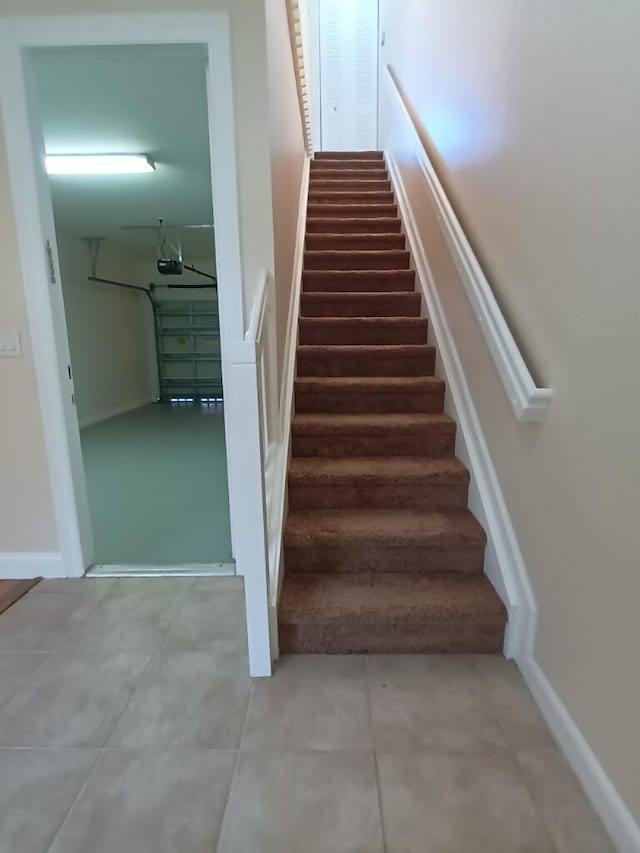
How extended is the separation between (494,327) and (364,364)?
1113 mm

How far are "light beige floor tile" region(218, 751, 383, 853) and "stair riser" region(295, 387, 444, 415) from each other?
1530 mm

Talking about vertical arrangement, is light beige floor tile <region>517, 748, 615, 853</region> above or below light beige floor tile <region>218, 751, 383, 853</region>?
below

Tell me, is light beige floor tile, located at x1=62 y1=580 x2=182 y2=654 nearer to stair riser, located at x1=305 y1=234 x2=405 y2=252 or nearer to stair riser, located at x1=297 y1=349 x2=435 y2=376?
stair riser, located at x1=297 y1=349 x2=435 y2=376

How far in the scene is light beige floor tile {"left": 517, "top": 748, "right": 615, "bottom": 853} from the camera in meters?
1.03

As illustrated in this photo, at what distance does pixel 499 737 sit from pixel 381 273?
2.63m

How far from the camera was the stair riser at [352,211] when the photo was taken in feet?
12.9

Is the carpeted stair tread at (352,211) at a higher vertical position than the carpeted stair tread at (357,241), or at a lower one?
higher

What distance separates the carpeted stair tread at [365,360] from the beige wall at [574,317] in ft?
2.26

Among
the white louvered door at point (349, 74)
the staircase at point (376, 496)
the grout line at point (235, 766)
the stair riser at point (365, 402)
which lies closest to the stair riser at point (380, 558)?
the staircase at point (376, 496)

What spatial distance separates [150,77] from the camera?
228 cm

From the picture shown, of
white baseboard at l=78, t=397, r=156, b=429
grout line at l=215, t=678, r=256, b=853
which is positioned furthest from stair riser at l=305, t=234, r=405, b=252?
white baseboard at l=78, t=397, r=156, b=429

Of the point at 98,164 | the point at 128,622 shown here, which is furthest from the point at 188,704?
the point at 98,164

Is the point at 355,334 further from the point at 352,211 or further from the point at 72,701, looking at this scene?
the point at 72,701

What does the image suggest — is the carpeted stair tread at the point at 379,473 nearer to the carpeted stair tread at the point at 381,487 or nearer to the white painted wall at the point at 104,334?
the carpeted stair tread at the point at 381,487
